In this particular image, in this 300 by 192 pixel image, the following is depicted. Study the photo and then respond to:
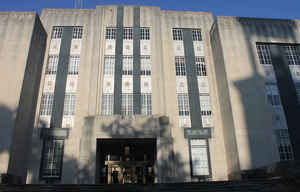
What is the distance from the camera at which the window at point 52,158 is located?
72.3ft

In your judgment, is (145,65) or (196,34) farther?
(196,34)

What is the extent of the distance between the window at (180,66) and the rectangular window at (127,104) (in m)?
5.69

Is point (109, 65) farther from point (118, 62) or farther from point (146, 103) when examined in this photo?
point (146, 103)

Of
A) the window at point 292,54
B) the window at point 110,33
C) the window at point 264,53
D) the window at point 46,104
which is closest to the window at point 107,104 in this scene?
the window at point 46,104

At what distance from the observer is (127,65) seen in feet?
86.5

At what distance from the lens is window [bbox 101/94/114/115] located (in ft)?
79.0

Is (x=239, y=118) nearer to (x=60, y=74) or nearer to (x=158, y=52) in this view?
(x=158, y=52)

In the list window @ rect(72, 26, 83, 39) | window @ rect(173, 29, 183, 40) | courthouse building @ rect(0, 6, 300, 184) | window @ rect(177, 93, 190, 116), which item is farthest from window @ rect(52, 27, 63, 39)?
window @ rect(177, 93, 190, 116)

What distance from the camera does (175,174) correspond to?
2231 cm

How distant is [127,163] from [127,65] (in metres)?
9.96

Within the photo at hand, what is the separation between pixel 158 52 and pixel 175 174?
12334mm

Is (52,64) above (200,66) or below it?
above

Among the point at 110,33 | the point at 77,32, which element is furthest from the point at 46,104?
the point at 110,33

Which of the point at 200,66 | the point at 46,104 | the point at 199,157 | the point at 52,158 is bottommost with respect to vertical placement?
the point at 199,157
